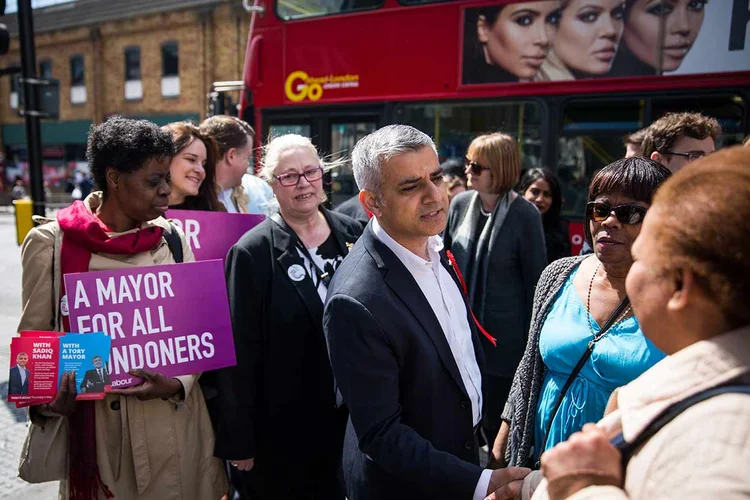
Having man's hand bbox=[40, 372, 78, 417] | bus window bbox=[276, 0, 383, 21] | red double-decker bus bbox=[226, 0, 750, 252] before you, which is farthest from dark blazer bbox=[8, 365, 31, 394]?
bus window bbox=[276, 0, 383, 21]

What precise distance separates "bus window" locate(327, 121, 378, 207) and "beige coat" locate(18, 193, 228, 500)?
158 inches

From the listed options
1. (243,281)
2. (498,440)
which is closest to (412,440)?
(498,440)

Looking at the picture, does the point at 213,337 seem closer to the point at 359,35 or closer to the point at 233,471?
the point at 233,471

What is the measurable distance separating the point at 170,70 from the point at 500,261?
83.4 ft

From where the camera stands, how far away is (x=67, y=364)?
1970 mm

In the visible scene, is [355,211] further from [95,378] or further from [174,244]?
[95,378]

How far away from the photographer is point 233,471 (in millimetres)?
2807

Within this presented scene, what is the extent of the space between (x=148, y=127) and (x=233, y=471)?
1.72 metres

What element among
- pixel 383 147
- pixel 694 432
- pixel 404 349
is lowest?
pixel 404 349

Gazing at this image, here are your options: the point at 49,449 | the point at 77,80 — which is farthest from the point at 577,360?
the point at 77,80

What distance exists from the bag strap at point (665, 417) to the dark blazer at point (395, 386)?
2.42 feet

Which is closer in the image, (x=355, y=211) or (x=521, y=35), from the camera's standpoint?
(x=355, y=211)

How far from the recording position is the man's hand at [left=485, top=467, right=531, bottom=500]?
61.2 inches

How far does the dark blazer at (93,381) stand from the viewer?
2002 mm
